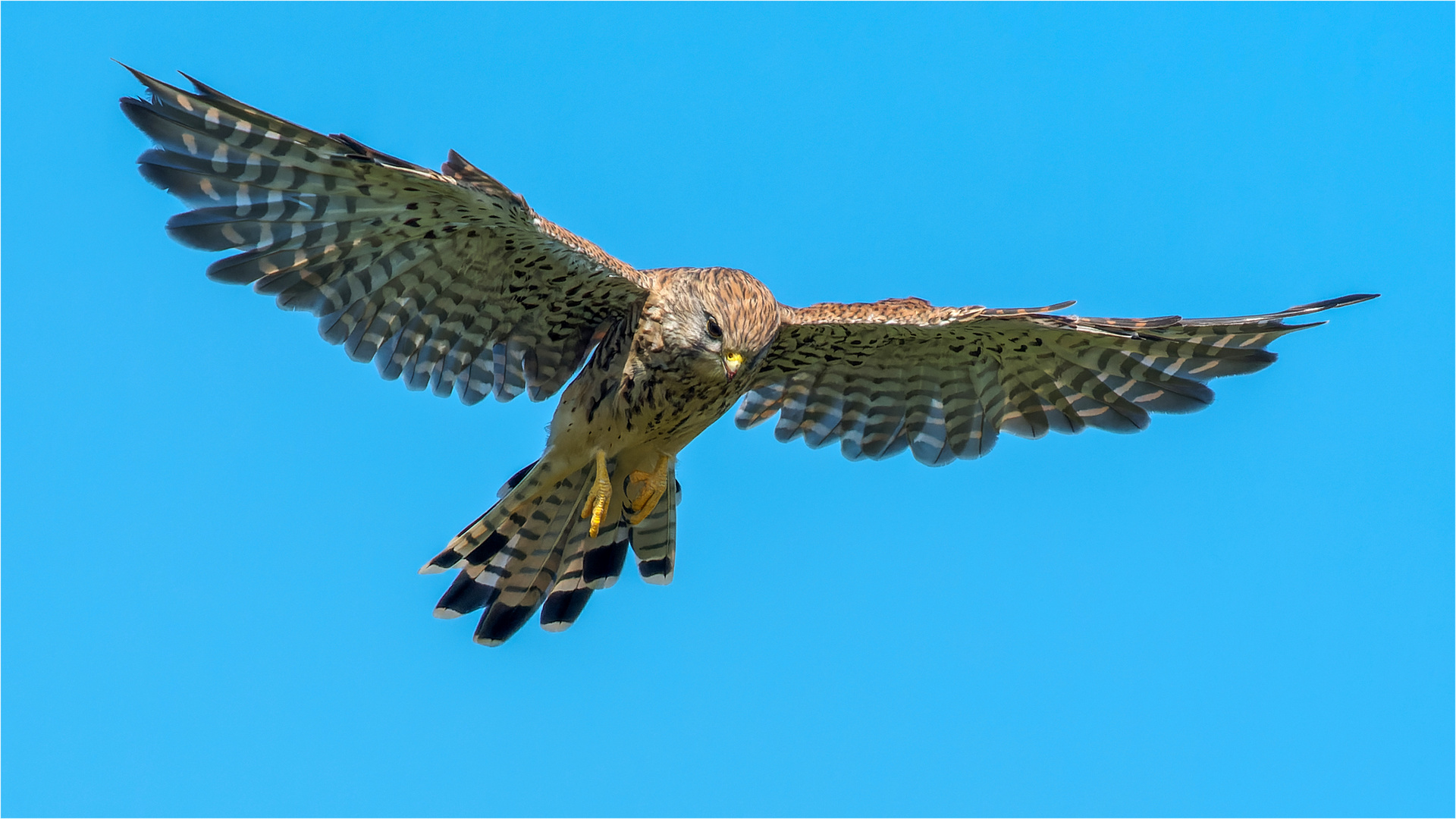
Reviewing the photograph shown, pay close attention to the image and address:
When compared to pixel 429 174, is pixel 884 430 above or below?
above

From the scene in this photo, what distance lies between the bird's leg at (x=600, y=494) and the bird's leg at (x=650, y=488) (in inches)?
8.7

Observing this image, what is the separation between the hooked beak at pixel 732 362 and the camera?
8.11m

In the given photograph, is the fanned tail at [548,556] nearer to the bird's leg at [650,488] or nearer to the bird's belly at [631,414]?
the bird's leg at [650,488]

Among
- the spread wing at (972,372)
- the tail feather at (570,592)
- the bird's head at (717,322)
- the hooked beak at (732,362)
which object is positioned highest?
the spread wing at (972,372)

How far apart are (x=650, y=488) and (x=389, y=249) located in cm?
211

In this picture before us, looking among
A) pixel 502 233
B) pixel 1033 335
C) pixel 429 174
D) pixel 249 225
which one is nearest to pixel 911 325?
pixel 1033 335

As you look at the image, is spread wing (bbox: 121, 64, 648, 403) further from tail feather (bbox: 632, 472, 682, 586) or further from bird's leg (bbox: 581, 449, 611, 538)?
tail feather (bbox: 632, 472, 682, 586)

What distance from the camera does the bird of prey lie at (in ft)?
24.8

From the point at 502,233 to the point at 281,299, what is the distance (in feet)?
3.92

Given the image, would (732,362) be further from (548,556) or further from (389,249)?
(548,556)

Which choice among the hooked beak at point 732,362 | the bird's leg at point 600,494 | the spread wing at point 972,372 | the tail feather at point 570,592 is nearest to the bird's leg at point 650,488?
the bird's leg at point 600,494

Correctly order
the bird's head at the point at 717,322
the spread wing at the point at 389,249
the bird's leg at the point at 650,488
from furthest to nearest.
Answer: the bird's leg at the point at 650,488, the bird's head at the point at 717,322, the spread wing at the point at 389,249

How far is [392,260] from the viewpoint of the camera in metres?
8.12

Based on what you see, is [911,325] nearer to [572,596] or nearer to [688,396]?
[688,396]
